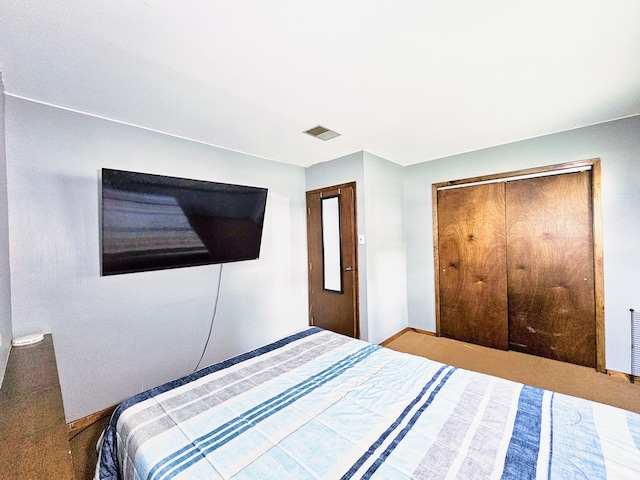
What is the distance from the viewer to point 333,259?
3.50m

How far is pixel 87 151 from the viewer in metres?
2.09

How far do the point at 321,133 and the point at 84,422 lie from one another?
308cm

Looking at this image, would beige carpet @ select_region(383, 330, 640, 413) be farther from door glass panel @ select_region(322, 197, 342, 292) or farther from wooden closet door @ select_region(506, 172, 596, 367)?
door glass panel @ select_region(322, 197, 342, 292)

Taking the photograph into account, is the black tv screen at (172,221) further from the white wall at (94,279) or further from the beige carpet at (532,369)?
the beige carpet at (532,369)

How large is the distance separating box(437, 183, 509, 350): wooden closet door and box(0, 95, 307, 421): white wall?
8.55ft

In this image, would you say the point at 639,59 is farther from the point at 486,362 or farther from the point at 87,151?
the point at 87,151

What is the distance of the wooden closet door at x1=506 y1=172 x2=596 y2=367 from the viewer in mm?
2686

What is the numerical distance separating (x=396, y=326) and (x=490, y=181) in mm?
2167

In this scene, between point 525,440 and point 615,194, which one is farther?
point 615,194

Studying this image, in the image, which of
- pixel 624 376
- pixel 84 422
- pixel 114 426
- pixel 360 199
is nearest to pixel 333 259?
pixel 360 199

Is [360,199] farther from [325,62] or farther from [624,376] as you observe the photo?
[624,376]

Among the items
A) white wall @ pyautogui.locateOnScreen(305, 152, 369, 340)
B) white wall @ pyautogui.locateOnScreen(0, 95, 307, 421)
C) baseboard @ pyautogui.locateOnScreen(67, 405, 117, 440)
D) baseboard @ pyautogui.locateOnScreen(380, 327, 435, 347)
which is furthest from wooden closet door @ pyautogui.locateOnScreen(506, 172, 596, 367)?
baseboard @ pyautogui.locateOnScreen(67, 405, 117, 440)

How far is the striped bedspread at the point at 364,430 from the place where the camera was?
0.94 m

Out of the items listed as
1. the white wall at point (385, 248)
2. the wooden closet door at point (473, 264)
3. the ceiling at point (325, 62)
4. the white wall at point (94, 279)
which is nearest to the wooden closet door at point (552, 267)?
the wooden closet door at point (473, 264)
